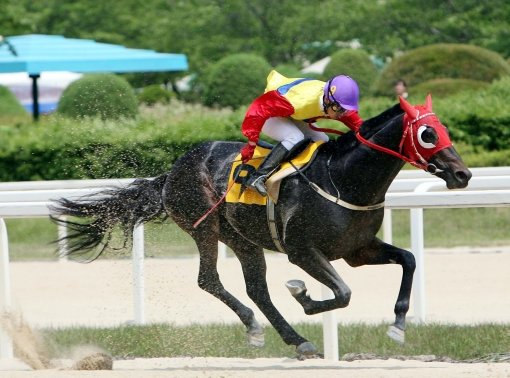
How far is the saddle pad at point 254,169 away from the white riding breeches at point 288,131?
3.0 inches

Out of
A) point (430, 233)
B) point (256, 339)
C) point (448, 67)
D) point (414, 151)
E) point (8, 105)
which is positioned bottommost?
point (430, 233)

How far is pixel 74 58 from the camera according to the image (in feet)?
50.8

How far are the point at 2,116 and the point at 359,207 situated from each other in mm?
15646

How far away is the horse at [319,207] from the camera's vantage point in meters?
5.24

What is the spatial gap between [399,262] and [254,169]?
85 cm

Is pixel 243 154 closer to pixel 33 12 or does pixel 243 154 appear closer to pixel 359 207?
pixel 359 207

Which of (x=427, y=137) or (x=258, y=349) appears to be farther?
(x=258, y=349)

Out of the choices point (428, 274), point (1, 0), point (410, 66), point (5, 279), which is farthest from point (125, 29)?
point (5, 279)

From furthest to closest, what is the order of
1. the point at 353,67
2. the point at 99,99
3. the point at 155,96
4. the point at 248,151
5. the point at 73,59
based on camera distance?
the point at 155,96 → the point at 353,67 → the point at 99,99 → the point at 73,59 → the point at 248,151

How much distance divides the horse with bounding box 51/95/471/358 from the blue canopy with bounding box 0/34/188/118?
8905 millimetres

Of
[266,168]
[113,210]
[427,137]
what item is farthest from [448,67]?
[427,137]

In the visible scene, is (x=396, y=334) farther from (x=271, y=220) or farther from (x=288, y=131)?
(x=288, y=131)

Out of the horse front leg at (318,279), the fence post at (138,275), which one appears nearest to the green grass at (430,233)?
the fence post at (138,275)

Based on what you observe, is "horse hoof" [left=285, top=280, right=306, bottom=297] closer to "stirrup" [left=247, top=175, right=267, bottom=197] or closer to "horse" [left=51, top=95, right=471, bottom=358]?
"horse" [left=51, top=95, right=471, bottom=358]
